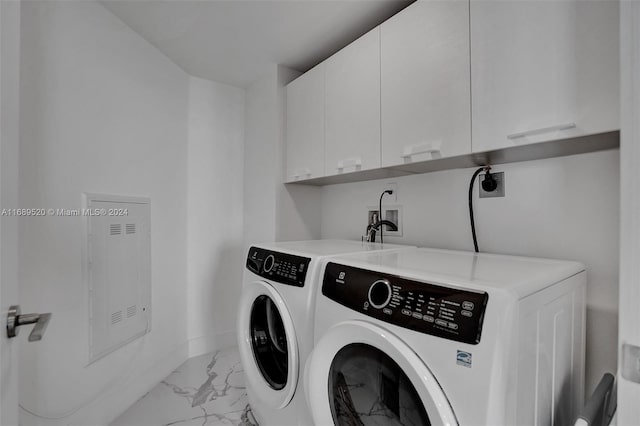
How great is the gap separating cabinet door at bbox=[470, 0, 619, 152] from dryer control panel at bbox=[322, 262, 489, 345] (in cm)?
65

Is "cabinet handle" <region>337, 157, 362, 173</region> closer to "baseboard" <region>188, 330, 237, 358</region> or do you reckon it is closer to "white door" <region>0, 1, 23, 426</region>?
"white door" <region>0, 1, 23, 426</region>

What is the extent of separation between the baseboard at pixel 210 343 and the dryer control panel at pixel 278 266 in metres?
1.26

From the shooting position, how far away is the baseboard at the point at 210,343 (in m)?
2.32

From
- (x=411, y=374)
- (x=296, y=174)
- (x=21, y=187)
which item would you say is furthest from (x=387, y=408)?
(x=21, y=187)

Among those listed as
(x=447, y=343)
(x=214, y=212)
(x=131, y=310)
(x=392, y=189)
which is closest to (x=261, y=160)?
(x=214, y=212)

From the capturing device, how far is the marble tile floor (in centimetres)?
159

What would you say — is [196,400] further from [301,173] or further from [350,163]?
[350,163]

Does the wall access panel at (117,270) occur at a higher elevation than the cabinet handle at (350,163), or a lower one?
lower

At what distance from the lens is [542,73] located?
947mm

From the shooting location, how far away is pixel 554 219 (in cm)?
115

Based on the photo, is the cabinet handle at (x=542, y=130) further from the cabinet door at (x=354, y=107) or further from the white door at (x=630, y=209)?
the cabinet door at (x=354, y=107)

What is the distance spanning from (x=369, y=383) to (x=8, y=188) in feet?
3.53

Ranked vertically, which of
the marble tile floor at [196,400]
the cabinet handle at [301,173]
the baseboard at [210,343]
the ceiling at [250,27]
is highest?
the ceiling at [250,27]

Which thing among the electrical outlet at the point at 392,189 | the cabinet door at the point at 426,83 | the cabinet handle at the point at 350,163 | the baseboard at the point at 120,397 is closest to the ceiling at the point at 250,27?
the cabinet door at the point at 426,83
